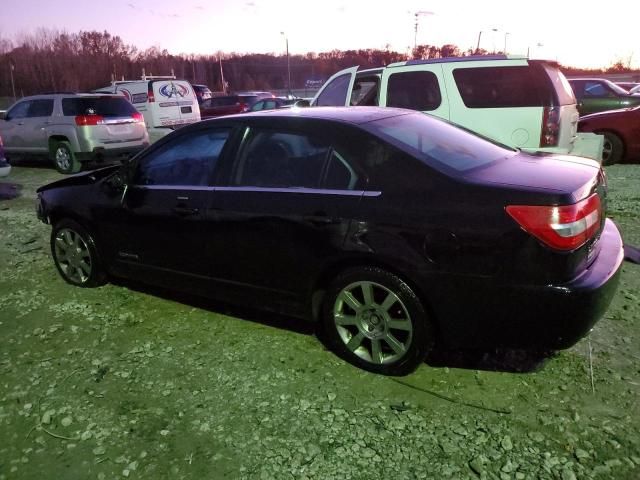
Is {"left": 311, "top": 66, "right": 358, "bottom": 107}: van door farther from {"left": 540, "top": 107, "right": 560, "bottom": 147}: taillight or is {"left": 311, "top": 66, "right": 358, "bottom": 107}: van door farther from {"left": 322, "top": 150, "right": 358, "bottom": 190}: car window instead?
{"left": 322, "top": 150, "right": 358, "bottom": 190}: car window

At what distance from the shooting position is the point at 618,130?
387 inches

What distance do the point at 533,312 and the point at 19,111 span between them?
12871mm

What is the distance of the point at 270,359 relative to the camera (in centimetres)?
327

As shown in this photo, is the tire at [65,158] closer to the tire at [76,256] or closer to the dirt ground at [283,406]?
the tire at [76,256]

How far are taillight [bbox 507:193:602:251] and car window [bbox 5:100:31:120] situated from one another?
12411 mm

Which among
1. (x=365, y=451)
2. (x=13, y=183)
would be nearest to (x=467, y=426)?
(x=365, y=451)

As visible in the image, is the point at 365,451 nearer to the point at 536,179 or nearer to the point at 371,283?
the point at 371,283

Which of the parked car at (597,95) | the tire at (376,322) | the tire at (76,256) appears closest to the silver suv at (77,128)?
the tire at (76,256)

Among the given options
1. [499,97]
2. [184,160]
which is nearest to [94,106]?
[184,160]

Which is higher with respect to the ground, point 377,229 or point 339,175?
point 339,175

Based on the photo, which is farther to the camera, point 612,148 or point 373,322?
point 612,148

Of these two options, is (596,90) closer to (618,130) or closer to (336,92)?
(618,130)

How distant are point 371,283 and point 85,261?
9.32 ft

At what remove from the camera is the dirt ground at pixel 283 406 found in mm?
2359
